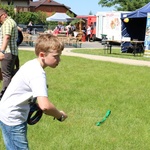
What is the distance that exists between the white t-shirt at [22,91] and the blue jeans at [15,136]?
0.14ft

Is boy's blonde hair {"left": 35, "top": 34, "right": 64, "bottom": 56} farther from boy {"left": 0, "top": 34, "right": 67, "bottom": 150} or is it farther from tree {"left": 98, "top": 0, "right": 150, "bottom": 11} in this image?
tree {"left": 98, "top": 0, "right": 150, "bottom": 11}

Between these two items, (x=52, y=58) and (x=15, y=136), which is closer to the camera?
(x=52, y=58)

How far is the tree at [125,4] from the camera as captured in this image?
55.6m

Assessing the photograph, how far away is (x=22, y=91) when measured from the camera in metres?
3.20

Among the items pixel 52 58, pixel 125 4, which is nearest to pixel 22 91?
pixel 52 58

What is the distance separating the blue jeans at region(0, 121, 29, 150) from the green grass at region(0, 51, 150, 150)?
1789 mm

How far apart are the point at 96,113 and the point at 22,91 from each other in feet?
12.4

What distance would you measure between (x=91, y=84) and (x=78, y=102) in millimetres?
2399

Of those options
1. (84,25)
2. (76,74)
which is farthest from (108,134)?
(84,25)

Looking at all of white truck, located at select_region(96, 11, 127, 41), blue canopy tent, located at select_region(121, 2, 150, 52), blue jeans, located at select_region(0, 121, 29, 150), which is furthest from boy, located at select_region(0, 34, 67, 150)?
white truck, located at select_region(96, 11, 127, 41)

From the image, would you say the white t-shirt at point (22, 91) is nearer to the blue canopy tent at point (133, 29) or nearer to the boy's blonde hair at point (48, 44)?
the boy's blonde hair at point (48, 44)

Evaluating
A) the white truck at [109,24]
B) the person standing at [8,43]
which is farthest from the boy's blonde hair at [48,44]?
the white truck at [109,24]

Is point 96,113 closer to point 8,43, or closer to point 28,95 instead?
point 8,43

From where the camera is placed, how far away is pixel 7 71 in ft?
26.1
